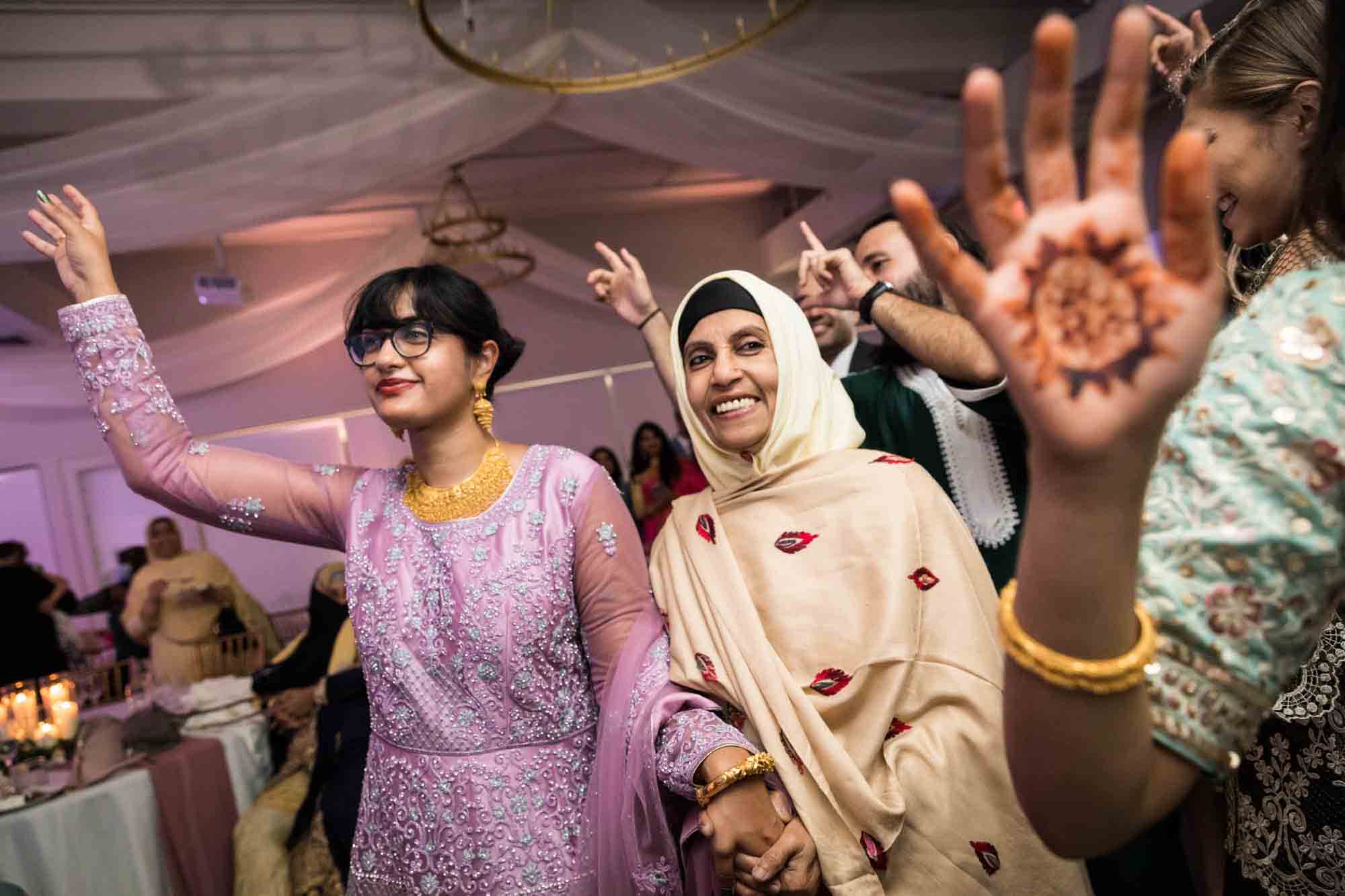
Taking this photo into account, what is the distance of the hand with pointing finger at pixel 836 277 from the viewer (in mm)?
1809

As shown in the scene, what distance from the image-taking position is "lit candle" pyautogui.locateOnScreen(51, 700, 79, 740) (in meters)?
2.31

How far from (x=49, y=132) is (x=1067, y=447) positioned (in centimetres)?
483

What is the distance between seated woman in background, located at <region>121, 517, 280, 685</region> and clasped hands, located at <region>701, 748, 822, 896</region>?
8.92ft

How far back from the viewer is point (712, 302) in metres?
1.58

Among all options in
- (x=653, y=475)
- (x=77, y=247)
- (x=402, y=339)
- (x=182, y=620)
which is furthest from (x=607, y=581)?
(x=653, y=475)

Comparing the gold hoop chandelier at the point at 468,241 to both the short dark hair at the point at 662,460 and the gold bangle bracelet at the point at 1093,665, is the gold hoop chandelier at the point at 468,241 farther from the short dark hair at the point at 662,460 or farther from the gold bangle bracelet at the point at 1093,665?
the gold bangle bracelet at the point at 1093,665

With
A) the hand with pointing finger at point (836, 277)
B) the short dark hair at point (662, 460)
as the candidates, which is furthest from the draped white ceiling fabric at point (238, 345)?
the hand with pointing finger at point (836, 277)

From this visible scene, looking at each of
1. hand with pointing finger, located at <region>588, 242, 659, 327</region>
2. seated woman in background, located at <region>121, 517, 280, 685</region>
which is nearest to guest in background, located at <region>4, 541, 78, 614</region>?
seated woman in background, located at <region>121, 517, 280, 685</region>

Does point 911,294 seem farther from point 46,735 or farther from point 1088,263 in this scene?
point 46,735

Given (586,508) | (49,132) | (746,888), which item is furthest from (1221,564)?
(49,132)

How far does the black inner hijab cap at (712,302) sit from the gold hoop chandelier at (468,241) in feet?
6.89

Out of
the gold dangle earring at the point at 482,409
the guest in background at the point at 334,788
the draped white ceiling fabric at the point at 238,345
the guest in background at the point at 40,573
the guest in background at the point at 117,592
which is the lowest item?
the guest in background at the point at 334,788

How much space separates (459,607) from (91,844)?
165cm

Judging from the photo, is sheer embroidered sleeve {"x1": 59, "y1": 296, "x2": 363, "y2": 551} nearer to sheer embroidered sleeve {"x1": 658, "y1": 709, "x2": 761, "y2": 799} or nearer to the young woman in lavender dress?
the young woman in lavender dress
